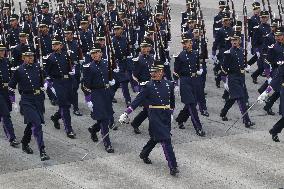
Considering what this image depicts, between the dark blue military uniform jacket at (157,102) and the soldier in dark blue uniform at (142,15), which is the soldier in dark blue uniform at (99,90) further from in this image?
the soldier in dark blue uniform at (142,15)

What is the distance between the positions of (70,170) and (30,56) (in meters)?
2.69

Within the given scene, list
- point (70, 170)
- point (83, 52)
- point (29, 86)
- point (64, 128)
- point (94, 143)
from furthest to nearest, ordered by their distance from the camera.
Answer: point (83, 52)
point (64, 128)
point (94, 143)
point (29, 86)
point (70, 170)

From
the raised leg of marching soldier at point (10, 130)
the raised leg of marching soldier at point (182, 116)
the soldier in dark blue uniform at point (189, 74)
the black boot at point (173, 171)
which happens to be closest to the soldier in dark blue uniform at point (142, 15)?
the soldier in dark blue uniform at point (189, 74)

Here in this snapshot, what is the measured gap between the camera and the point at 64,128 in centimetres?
1698

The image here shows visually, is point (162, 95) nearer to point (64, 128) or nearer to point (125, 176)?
point (125, 176)

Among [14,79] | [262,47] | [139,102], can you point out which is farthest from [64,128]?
[262,47]

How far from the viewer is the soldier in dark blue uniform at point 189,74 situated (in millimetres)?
16281

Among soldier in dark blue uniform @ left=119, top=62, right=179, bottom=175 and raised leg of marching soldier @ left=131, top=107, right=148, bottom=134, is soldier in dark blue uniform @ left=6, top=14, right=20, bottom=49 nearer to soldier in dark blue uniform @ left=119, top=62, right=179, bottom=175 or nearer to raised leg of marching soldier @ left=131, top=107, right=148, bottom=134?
raised leg of marching soldier @ left=131, top=107, right=148, bottom=134

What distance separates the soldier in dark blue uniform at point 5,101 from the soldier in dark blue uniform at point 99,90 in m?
1.83

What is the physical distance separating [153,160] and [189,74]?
296cm

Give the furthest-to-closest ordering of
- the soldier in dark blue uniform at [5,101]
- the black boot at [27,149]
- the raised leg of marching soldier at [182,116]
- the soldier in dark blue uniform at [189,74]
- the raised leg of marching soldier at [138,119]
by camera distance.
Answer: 1. the raised leg of marching soldier at [182,116]
2. the raised leg of marching soldier at [138,119]
3. the soldier in dark blue uniform at [189,74]
4. the soldier in dark blue uniform at [5,101]
5. the black boot at [27,149]

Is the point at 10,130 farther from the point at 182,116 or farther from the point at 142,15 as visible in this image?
the point at 142,15

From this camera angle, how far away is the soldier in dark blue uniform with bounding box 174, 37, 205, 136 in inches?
641

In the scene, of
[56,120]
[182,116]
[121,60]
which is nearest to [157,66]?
[182,116]
